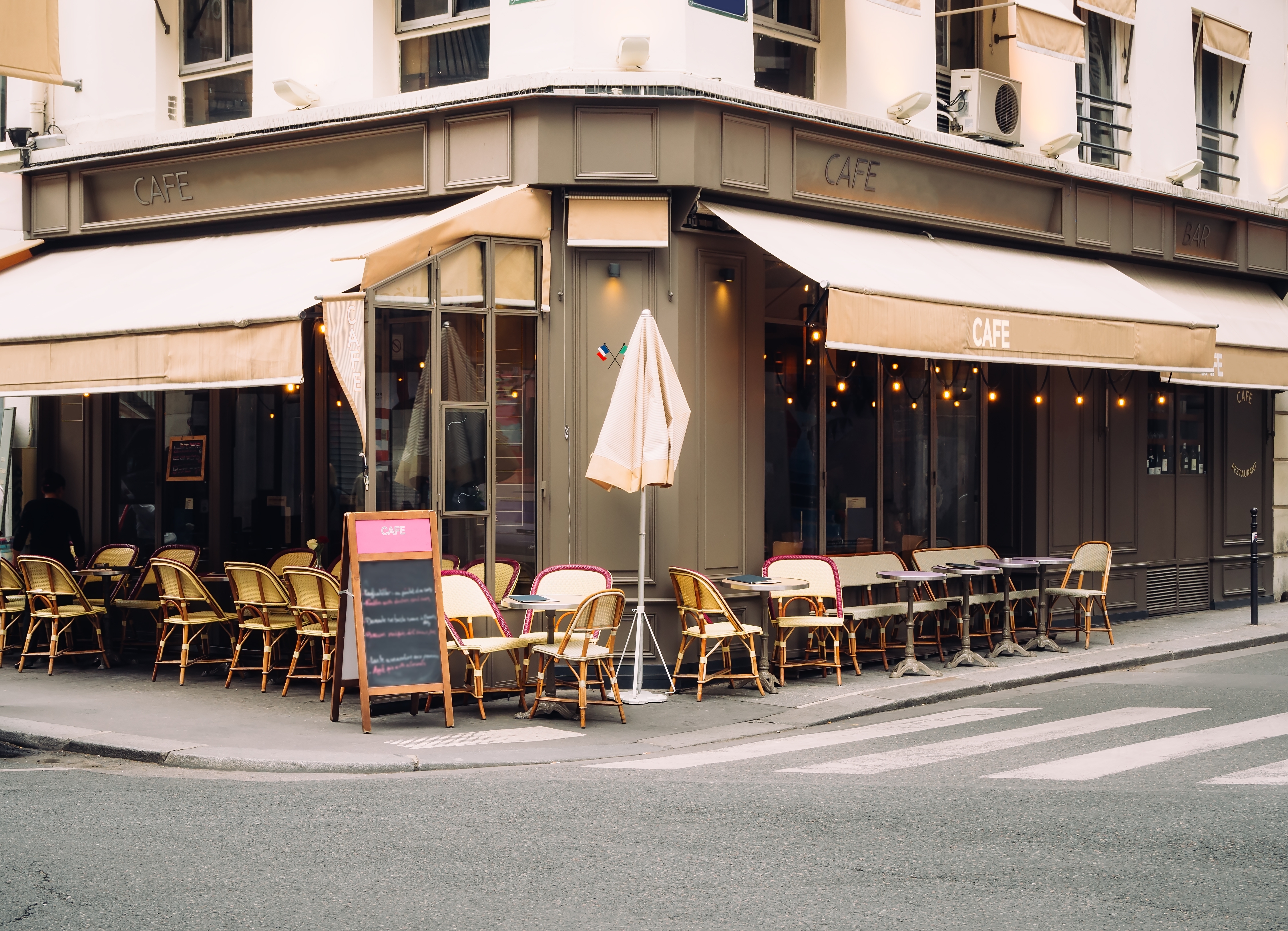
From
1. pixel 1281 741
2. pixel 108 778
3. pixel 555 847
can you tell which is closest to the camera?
pixel 555 847

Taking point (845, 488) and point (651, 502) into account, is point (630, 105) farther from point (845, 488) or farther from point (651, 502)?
point (845, 488)

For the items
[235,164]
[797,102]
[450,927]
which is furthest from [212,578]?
[450,927]

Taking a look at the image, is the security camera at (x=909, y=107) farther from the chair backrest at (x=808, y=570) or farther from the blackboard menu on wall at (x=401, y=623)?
the blackboard menu on wall at (x=401, y=623)

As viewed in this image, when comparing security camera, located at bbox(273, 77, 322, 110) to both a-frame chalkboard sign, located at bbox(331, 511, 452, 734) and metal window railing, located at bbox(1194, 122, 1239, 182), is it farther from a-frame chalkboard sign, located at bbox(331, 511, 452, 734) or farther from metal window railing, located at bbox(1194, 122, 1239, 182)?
metal window railing, located at bbox(1194, 122, 1239, 182)

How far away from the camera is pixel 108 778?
7.75 meters

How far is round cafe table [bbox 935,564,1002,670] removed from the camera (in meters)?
12.3

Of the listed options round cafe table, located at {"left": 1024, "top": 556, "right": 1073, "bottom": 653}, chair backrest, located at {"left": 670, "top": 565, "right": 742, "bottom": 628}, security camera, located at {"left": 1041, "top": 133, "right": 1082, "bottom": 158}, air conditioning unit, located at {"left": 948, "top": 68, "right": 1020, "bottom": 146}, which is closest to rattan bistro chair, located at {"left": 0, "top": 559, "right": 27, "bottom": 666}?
chair backrest, located at {"left": 670, "top": 565, "right": 742, "bottom": 628}

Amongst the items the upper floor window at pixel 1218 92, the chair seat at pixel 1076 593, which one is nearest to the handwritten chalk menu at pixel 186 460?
the chair seat at pixel 1076 593

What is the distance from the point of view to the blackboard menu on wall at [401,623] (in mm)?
9258

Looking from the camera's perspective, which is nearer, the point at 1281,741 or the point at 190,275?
the point at 1281,741

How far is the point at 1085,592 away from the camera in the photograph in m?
13.4

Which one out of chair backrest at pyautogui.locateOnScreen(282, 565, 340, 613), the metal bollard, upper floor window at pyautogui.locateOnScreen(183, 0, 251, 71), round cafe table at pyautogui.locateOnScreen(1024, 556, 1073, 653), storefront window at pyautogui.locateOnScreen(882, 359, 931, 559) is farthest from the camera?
the metal bollard

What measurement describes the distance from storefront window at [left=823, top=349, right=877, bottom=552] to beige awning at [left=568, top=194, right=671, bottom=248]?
269cm

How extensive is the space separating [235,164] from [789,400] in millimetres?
5908
